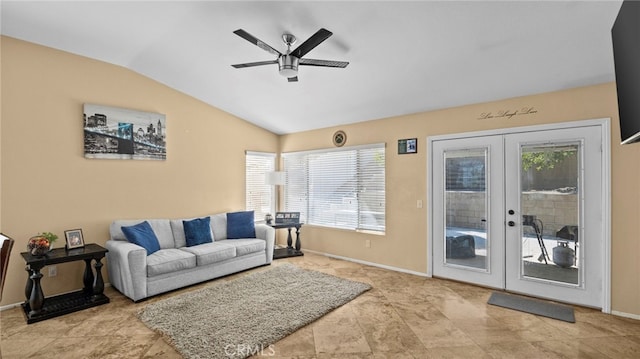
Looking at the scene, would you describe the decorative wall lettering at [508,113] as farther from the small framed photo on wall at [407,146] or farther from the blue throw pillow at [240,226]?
the blue throw pillow at [240,226]

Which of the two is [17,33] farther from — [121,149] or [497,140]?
[497,140]

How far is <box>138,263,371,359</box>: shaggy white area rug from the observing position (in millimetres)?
2633

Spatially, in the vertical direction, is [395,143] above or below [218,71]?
below

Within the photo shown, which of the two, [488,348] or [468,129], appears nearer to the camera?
[488,348]

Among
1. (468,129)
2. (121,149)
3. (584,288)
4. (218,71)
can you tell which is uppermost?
(218,71)

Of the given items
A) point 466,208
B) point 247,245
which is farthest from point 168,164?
point 466,208

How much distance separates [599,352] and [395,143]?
3.26 metres

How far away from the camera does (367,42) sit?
123 inches

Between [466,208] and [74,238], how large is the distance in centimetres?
505

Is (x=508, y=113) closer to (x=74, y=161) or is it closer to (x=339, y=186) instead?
(x=339, y=186)

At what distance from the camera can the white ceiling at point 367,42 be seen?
2.61 m

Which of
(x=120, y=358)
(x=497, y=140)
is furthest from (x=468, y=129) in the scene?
(x=120, y=358)

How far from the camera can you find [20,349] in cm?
258

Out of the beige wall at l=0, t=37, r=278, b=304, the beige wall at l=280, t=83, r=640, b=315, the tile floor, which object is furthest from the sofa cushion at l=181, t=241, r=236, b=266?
the beige wall at l=280, t=83, r=640, b=315
